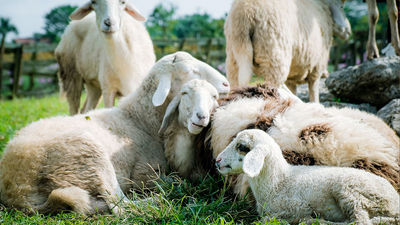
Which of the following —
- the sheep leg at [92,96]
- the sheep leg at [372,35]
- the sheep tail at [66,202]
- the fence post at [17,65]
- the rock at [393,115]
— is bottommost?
the fence post at [17,65]

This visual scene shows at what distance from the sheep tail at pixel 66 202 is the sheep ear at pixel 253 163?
1426mm

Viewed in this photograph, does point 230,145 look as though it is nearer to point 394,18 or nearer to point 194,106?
point 194,106

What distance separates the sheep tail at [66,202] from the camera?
3387 mm

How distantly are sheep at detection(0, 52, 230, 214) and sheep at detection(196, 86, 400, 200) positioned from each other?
0.55m

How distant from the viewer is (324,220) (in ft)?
9.18

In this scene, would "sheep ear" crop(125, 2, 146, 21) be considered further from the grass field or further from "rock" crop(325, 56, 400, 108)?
Answer: the grass field

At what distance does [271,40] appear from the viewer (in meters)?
5.74

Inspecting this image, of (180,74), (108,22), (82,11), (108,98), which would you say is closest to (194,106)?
(180,74)

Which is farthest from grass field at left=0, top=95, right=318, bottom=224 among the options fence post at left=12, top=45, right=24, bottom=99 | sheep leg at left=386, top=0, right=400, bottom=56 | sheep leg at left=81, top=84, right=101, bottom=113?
fence post at left=12, top=45, right=24, bottom=99

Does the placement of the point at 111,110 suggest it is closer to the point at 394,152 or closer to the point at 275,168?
the point at 275,168

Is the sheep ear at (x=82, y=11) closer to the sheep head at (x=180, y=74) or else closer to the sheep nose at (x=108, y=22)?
the sheep nose at (x=108, y=22)

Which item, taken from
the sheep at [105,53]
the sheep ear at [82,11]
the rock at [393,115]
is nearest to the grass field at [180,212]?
the rock at [393,115]

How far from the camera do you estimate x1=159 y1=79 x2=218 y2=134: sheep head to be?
12.5ft

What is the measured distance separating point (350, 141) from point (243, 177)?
89 cm
